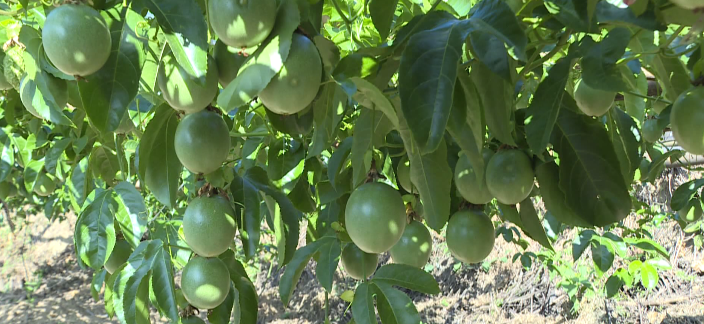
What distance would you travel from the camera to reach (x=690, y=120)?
0.83 metres

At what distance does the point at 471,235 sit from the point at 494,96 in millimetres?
493

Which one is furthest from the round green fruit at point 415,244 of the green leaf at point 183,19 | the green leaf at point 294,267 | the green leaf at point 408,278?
the green leaf at point 183,19

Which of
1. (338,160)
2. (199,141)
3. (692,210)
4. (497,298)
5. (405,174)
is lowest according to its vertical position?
(497,298)

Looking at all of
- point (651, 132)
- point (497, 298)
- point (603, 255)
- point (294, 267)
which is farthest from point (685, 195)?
point (497, 298)

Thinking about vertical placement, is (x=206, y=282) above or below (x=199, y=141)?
below

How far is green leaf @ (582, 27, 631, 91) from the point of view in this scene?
664mm

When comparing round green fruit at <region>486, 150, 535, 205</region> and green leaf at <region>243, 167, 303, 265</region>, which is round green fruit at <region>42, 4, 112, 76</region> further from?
round green fruit at <region>486, 150, 535, 205</region>

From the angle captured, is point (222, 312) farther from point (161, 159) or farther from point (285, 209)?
point (161, 159)

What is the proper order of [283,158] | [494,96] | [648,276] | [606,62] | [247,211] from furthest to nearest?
[648,276]
[283,158]
[247,211]
[494,96]
[606,62]

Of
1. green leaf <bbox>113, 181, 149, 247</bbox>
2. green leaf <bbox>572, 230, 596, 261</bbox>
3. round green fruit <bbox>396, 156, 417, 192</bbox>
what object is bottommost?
green leaf <bbox>572, 230, 596, 261</bbox>

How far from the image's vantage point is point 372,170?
3.84ft

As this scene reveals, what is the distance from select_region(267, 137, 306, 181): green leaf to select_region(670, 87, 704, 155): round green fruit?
844mm

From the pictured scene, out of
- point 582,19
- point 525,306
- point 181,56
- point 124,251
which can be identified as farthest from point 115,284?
point 525,306

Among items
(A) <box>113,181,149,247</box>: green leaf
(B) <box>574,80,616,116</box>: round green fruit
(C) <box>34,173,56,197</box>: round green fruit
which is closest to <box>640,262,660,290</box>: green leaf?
(B) <box>574,80,616,116</box>: round green fruit
